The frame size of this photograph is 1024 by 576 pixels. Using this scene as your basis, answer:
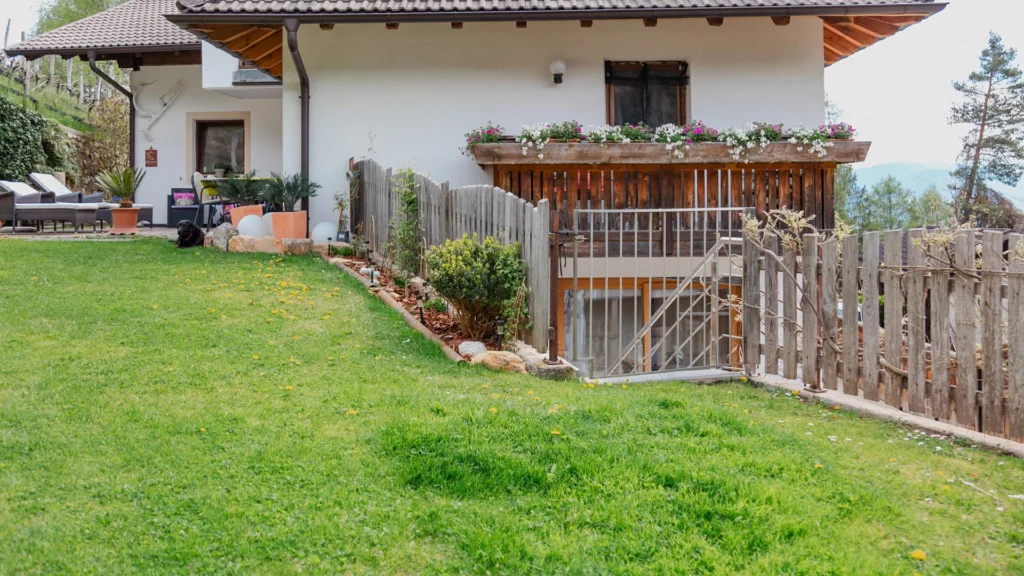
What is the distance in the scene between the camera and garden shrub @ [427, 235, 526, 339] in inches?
270

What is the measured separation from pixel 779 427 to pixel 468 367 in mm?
2298

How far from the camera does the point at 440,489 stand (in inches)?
148

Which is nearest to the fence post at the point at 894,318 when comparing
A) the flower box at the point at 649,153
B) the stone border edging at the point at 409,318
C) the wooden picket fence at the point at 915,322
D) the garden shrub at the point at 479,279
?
the wooden picket fence at the point at 915,322

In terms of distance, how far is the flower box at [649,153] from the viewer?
10.7m

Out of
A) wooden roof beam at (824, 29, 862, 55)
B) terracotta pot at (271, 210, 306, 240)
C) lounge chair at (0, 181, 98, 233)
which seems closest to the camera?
terracotta pot at (271, 210, 306, 240)

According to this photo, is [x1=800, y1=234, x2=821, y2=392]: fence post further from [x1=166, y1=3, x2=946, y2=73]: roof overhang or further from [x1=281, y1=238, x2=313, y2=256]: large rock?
[x1=281, y1=238, x2=313, y2=256]: large rock

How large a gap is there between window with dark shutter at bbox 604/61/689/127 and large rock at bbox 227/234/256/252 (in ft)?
17.7

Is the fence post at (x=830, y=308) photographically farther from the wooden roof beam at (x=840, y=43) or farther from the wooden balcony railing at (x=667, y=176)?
the wooden roof beam at (x=840, y=43)

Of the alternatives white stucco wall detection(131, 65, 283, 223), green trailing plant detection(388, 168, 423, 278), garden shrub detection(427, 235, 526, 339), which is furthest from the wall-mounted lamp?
white stucco wall detection(131, 65, 283, 223)

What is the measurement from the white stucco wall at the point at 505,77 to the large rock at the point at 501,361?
249 inches

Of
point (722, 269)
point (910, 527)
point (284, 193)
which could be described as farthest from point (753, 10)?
point (910, 527)

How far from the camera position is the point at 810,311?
20.9 ft

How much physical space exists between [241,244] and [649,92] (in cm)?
621

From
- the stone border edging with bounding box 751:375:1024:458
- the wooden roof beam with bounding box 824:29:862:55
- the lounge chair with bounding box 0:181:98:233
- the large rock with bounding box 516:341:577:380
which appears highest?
the wooden roof beam with bounding box 824:29:862:55
